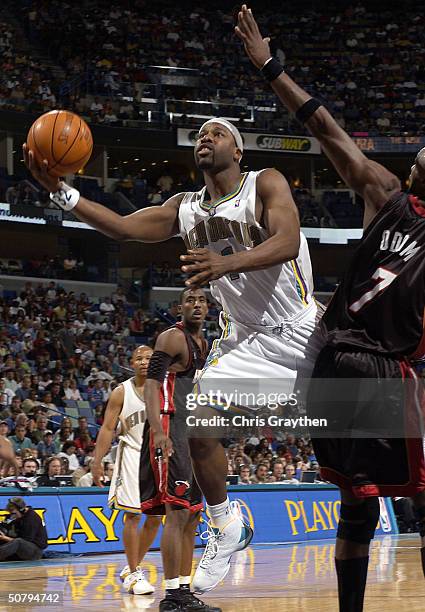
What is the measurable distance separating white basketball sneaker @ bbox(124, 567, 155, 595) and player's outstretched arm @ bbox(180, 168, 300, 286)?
3326 mm

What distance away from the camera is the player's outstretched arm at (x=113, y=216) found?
4535mm

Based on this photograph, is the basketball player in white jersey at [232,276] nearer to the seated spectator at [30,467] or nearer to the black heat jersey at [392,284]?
the black heat jersey at [392,284]

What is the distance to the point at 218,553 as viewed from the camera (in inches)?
195

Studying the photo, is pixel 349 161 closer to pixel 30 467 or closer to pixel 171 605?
pixel 171 605

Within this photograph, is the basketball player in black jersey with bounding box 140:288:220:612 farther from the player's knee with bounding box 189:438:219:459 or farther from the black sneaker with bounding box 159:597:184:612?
the player's knee with bounding box 189:438:219:459

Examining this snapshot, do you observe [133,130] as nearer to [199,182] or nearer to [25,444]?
[199,182]

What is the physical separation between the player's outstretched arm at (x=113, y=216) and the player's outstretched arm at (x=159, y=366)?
1.26m

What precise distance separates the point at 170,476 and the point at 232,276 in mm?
2232

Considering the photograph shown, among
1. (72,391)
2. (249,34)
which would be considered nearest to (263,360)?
(249,34)

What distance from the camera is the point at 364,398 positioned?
3.92 metres

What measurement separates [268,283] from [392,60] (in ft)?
96.0

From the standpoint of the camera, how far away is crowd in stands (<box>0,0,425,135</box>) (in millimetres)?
27328

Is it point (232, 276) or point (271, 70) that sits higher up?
point (271, 70)

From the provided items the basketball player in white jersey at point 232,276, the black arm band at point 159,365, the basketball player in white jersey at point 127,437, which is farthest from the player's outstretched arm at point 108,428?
the basketball player in white jersey at point 232,276
